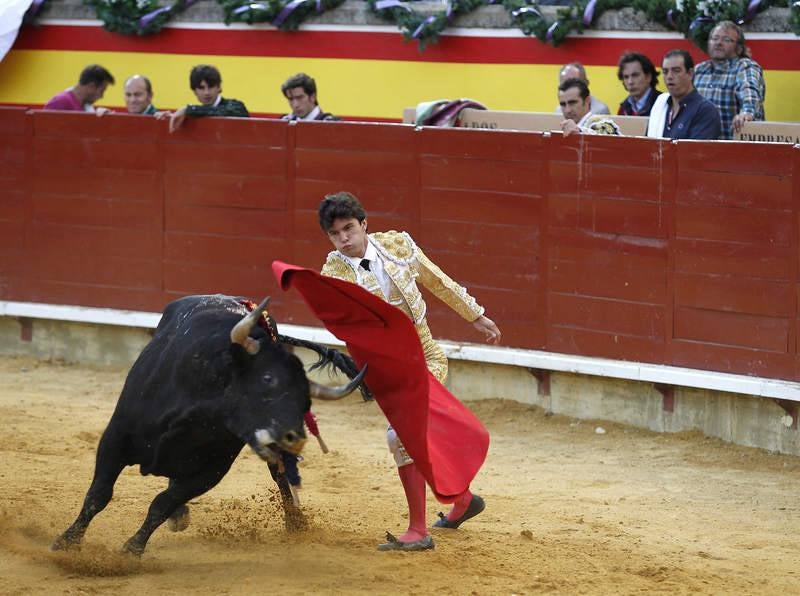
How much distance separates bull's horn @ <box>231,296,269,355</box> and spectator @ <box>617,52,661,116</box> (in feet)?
11.0

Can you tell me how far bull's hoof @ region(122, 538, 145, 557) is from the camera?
4637 mm

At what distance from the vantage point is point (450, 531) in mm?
5203

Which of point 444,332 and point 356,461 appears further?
point 444,332

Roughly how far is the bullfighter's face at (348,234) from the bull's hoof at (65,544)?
1229mm

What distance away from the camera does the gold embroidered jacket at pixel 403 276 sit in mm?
4750

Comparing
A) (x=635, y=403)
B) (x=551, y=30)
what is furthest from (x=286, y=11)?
(x=635, y=403)

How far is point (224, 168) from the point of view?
26.6ft

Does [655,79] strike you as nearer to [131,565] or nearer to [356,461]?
[356,461]

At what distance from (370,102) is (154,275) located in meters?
1.90

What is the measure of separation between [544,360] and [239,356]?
295 cm

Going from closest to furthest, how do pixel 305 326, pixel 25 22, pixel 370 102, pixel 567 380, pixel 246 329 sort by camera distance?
1. pixel 246 329
2. pixel 567 380
3. pixel 305 326
4. pixel 370 102
5. pixel 25 22

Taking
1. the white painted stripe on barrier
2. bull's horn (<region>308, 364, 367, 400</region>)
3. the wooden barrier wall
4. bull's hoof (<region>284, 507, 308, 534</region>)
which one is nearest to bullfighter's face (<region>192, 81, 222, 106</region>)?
the wooden barrier wall

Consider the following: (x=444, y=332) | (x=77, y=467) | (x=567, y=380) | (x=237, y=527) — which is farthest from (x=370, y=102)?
(x=237, y=527)

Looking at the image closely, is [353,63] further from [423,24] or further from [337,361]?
[337,361]
